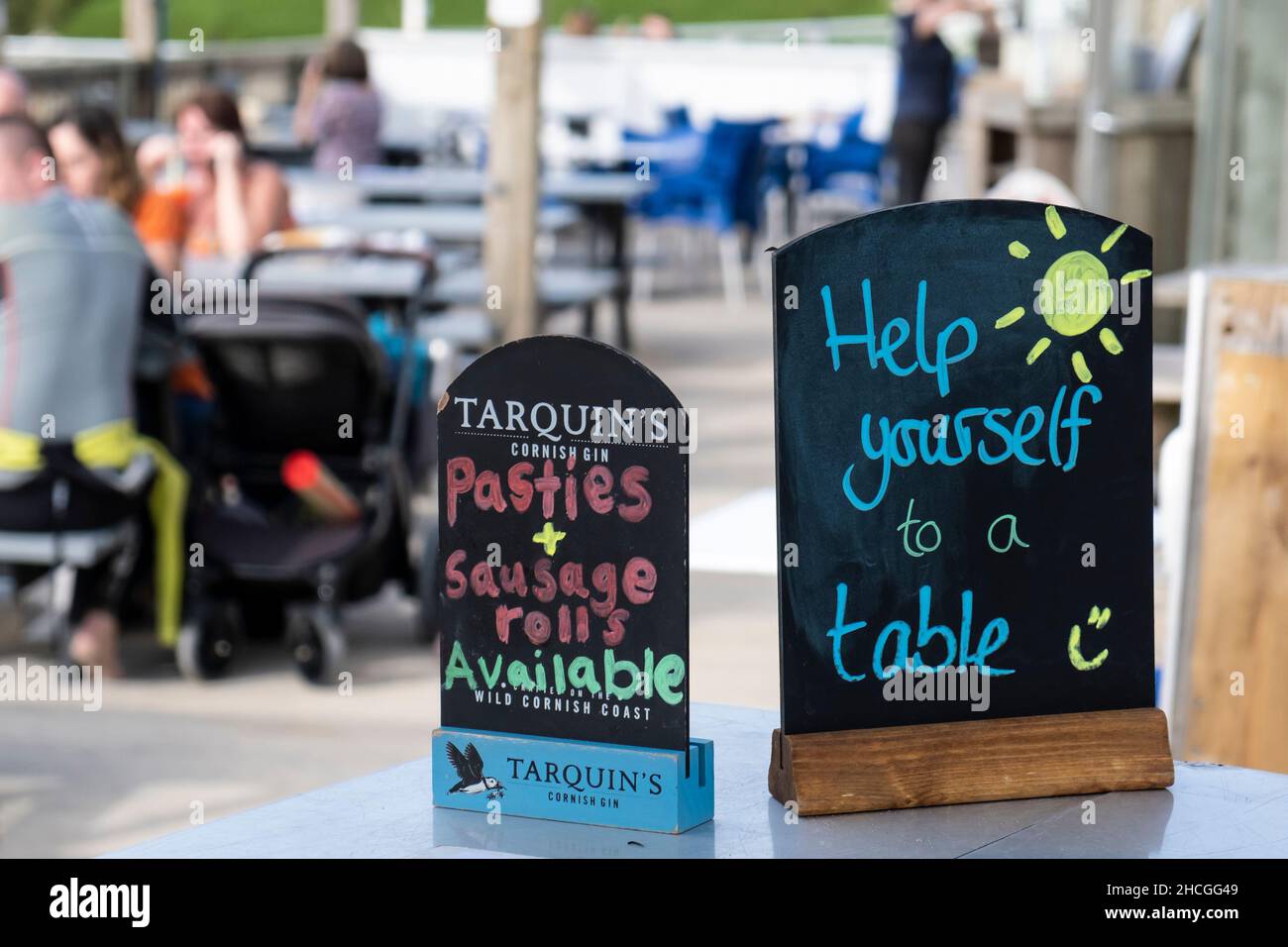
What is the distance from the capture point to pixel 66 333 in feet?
14.5

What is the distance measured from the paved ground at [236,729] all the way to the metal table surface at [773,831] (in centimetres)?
221

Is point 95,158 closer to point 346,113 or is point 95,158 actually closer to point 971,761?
point 346,113

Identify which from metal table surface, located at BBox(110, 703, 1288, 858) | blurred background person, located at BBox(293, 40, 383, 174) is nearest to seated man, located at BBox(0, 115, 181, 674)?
metal table surface, located at BBox(110, 703, 1288, 858)

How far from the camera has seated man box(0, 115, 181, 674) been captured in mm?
4395

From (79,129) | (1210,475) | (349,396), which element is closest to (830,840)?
(1210,475)

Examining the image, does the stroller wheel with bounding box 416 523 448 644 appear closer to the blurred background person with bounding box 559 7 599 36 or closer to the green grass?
the blurred background person with bounding box 559 7 599 36

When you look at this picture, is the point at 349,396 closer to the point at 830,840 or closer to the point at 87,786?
the point at 87,786

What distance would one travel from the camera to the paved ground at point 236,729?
12.3 feet

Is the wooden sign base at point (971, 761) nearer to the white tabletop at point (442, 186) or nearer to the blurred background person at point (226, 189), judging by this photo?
the blurred background person at point (226, 189)

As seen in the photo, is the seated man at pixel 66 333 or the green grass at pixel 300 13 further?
the green grass at pixel 300 13

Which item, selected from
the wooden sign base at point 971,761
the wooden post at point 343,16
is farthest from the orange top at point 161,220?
the wooden post at point 343,16

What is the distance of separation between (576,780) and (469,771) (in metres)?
0.10
